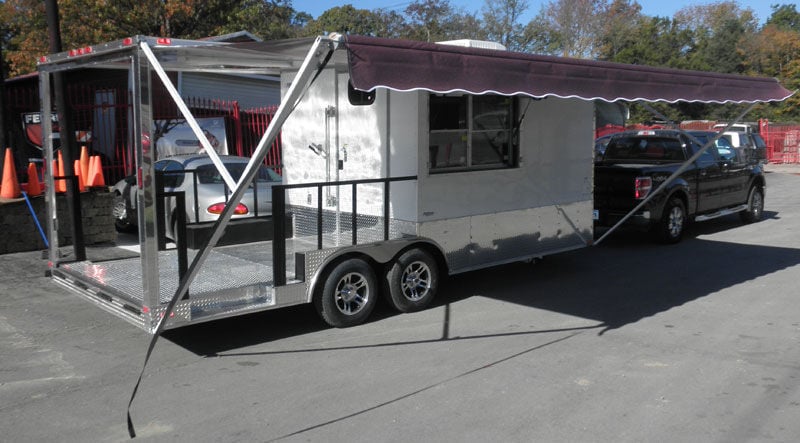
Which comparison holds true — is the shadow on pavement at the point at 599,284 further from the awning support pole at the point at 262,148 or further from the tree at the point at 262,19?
the tree at the point at 262,19

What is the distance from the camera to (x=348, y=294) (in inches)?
273

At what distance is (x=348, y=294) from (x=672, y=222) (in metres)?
6.97

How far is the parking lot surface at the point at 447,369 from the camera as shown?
4672 mm

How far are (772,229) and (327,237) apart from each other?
9.67 metres

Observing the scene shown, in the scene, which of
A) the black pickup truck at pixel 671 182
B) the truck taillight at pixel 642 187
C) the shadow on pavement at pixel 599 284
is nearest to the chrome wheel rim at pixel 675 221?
the black pickup truck at pixel 671 182

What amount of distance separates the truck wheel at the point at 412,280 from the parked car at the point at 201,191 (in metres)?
2.24

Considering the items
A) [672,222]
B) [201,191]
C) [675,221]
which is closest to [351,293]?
[201,191]

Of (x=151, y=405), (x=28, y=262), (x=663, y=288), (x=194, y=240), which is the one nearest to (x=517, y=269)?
(x=663, y=288)

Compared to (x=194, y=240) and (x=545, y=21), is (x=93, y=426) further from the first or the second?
(x=545, y=21)

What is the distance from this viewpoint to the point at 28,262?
9.84 metres

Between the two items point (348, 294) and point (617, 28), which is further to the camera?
point (617, 28)

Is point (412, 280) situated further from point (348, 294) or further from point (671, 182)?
point (671, 182)

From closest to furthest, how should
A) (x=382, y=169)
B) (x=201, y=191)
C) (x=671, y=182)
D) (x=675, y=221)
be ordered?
(x=382, y=169) → (x=201, y=191) → (x=671, y=182) → (x=675, y=221)

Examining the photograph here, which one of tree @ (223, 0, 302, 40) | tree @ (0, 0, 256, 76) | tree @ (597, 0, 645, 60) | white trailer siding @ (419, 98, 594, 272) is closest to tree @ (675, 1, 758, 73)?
tree @ (597, 0, 645, 60)
